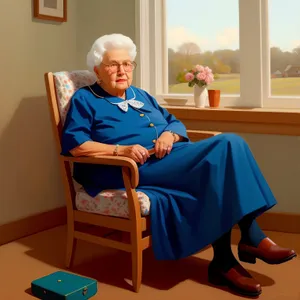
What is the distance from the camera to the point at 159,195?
240 centimetres

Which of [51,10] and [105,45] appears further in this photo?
[51,10]

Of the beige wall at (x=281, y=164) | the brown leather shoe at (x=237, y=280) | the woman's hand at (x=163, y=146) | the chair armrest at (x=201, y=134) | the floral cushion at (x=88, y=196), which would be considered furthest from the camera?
the beige wall at (x=281, y=164)

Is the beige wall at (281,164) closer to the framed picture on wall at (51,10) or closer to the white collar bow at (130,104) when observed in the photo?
the white collar bow at (130,104)

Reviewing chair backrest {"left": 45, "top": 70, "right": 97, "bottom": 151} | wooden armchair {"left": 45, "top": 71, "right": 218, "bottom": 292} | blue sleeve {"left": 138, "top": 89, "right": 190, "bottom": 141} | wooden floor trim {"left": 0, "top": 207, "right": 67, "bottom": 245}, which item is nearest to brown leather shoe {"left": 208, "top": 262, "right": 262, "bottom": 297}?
wooden armchair {"left": 45, "top": 71, "right": 218, "bottom": 292}

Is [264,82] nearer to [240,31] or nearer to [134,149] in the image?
[240,31]

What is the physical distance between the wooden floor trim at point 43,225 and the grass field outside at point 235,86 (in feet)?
2.49

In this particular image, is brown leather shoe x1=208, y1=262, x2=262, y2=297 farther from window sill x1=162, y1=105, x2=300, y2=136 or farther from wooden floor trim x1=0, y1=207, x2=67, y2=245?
wooden floor trim x1=0, y1=207, x2=67, y2=245

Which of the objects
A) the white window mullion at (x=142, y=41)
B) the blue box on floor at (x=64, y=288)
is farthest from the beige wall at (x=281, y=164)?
the blue box on floor at (x=64, y=288)

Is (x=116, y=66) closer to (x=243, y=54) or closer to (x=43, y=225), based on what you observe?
(x=243, y=54)

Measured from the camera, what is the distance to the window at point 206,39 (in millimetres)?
3346

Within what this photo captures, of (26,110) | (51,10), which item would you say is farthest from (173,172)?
(51,10)

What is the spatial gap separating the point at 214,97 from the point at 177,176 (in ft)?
3.33

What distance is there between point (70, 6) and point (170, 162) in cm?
148

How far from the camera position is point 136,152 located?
7.84ft
